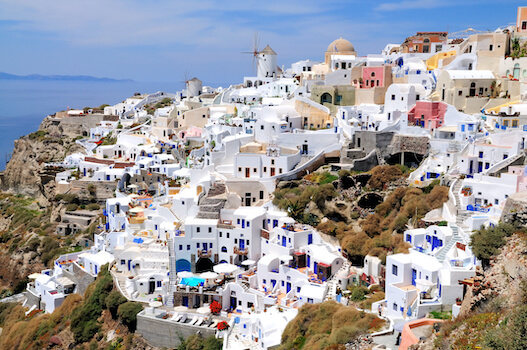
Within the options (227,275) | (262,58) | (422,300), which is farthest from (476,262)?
(262,58)

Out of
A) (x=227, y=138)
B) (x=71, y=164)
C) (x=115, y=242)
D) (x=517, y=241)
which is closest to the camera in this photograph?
(x=517, y=241)

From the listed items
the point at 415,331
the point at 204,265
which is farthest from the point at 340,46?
the point at 415,331

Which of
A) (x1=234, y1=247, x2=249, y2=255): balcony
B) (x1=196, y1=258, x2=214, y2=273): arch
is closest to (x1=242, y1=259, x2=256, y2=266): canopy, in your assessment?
(x1=234, y1=247, x2=249, y2=255): balcony

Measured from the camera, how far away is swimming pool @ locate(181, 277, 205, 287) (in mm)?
27422

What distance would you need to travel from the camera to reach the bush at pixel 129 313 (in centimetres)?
2717

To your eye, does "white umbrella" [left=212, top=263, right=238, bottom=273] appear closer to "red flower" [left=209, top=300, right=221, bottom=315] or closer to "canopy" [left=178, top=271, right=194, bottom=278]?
"canopy" [left=178, top=271, right=194, bottom=278]

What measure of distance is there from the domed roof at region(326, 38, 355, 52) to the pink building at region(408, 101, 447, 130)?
57.5ft

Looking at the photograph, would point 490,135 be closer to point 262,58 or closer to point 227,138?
point 227,138

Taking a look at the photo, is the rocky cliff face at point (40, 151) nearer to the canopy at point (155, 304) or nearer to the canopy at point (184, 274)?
the canopy at point (184, 274)

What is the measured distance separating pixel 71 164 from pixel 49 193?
3.65 meters

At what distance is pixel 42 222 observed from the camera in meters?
46.2

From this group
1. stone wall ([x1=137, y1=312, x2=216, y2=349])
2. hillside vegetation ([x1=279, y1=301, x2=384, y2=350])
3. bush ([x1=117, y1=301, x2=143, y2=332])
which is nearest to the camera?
hillside vegetation ([x1=279, y1=301, x2=384, y2=350])

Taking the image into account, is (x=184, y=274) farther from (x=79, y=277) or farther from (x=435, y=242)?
(x=435, y=242)

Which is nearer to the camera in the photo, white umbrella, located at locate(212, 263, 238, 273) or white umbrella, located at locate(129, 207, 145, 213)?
white umbrella, located at locate(212, 263, 238, 273)
